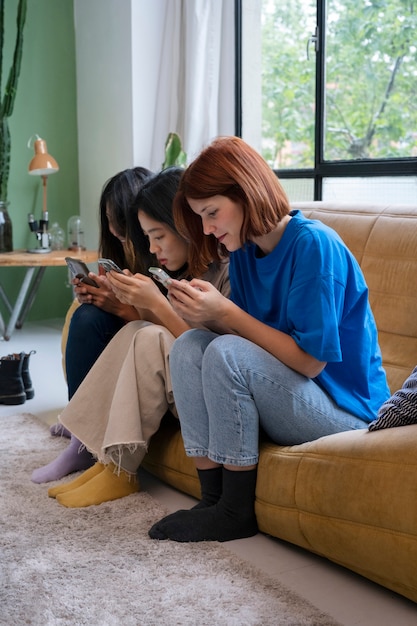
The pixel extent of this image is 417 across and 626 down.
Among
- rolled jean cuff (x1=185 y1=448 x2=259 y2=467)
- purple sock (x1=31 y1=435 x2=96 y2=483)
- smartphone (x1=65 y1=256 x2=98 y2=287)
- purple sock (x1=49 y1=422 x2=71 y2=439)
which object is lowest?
purple sock (x1=49 y1=422 x2=71 y2=439)

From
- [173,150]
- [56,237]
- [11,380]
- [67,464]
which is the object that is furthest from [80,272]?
[56,237]

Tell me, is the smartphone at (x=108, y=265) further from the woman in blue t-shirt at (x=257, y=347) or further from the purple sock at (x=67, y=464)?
the purple sock at (x=67, y=464)

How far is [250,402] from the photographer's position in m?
1.83

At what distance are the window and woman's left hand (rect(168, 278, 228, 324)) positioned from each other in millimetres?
2132

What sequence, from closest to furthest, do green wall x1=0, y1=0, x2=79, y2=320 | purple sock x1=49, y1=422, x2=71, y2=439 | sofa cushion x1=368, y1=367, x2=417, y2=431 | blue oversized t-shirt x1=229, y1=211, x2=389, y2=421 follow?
sofa cushion x1=368, y1=367, x2=417, y2=431 → blue oversized t-shirt x1=229, y1=211, x2=389, y2=421 → purple sock x1=49, y1=422, x2=71, y2=439 → green wall x1=0, y1=0, x2=79, y2=320

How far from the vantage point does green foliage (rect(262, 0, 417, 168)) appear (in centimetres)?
394

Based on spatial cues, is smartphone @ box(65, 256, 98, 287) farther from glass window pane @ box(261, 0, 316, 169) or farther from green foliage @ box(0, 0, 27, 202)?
green foliage @ box(0, 0, 27, 202)

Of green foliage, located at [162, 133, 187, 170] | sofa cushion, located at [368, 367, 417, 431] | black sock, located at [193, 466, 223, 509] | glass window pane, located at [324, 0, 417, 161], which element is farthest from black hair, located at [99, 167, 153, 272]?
green foliage, located at [162, 133, 187, 170]

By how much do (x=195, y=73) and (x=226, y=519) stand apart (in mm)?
3207

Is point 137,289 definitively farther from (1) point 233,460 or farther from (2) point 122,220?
(1) point 233,460

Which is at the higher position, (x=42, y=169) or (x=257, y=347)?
(x=42, y=169)

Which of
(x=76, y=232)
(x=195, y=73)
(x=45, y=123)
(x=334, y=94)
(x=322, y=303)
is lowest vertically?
(x=76, y=232)

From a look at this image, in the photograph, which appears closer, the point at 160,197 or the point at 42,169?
the point at 160,197

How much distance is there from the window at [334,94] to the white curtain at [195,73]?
10 centimetres
